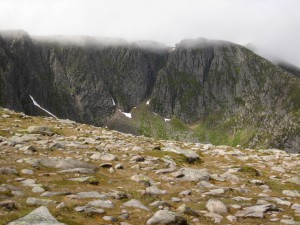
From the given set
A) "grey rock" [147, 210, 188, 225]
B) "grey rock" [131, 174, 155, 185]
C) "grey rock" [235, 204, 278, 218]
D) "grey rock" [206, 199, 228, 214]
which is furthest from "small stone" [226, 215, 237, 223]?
"grey rock" [131, 174, 155, 185]

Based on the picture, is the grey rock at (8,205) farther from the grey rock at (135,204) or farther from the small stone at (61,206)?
the grey rock at (135,204)

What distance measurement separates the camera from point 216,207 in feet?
45.2

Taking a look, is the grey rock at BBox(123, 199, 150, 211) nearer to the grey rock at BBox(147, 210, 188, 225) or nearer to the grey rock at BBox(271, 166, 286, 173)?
the grey rock at BBox(147, 210, 188, 225)

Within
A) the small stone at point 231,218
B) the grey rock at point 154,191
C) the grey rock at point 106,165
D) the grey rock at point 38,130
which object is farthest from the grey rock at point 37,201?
the grey rock at point 38,130

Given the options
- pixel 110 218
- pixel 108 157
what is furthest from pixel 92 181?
pixel 108 157

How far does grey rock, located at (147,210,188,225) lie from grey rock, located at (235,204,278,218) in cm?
283

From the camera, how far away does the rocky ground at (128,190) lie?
1155cm

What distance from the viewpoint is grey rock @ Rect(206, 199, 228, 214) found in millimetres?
13565

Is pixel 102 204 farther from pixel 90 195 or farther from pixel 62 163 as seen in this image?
pixel 62 163

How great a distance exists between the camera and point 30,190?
13.4 m

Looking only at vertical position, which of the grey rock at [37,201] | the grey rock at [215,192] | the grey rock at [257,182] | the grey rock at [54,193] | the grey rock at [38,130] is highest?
the grey rock at [37,201]

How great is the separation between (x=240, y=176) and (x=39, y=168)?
11.2 meters

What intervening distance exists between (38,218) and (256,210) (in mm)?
8159

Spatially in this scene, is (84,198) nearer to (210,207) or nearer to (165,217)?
(165,217)
